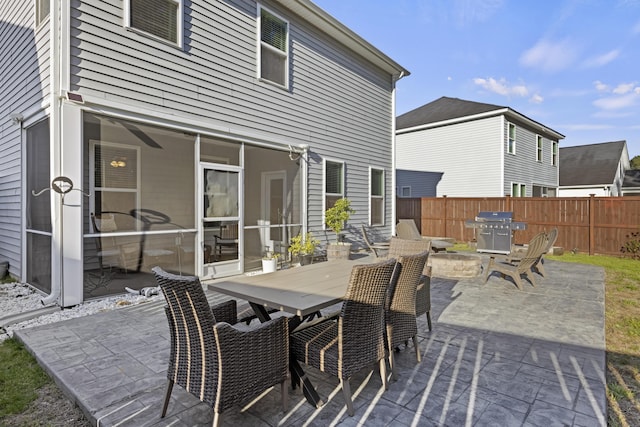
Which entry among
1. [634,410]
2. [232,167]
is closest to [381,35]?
[232,167]

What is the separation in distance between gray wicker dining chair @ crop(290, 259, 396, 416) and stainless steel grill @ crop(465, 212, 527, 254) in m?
6.64

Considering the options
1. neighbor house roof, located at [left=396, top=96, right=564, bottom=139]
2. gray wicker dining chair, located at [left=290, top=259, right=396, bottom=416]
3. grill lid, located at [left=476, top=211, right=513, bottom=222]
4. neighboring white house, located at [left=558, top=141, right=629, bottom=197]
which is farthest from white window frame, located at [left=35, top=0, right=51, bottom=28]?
neighboring white house, located at [left=558, top=141, right=629, bottom=197]

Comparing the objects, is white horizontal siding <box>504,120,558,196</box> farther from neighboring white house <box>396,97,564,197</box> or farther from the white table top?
the white table top

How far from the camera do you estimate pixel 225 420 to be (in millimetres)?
2193

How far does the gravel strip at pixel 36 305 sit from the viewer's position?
402 centimetres

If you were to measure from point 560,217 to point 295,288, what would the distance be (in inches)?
435

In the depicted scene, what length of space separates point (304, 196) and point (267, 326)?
5.84m

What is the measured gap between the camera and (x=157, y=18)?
5.31 metres

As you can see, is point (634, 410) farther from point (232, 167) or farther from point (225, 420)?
point (232, 167)

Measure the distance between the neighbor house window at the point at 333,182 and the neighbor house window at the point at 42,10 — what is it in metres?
5.56

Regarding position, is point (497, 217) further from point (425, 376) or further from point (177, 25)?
point (177, 25)

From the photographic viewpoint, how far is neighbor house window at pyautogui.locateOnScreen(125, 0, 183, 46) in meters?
5.04

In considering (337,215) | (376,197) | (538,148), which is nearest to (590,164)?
(538,148)

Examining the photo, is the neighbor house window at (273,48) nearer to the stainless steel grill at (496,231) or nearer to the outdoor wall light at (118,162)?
the outdoor wall light at (118,162)
